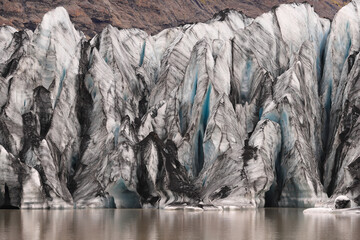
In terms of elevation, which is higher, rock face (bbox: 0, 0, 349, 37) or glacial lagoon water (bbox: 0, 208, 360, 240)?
rock face (bbox: 0, 0, 349, 37)

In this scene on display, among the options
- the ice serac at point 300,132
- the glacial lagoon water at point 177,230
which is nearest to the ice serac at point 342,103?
the ice serac at point 300,132

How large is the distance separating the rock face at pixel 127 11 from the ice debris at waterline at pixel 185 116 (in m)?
41.2

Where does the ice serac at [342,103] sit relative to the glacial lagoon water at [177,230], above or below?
above

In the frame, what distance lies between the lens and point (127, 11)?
9400 cm

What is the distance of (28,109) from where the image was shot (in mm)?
34219

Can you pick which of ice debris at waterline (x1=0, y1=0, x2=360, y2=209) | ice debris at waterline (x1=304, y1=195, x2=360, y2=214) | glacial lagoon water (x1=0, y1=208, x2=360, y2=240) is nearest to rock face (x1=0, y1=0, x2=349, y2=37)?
ice debris at waterline (x1=0, y1=0, x2=360, y2=209)

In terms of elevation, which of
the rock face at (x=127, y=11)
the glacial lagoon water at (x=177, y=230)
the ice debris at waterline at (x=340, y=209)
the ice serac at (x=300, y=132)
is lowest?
the glacial lagoon water at (x=177, y=230)

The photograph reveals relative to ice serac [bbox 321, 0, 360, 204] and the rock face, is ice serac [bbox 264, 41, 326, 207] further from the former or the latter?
the rock face

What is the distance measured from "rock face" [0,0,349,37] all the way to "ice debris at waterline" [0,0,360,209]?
41.2 meters

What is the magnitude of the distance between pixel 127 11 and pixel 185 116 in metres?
59.8

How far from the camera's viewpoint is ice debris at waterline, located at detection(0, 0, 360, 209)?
30.6 metres

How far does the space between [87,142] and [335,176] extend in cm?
1298

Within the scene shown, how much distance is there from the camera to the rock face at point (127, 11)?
3278 inches

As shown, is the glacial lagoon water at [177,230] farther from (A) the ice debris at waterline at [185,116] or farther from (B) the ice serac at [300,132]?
(B) the ice serac at [300,132]
